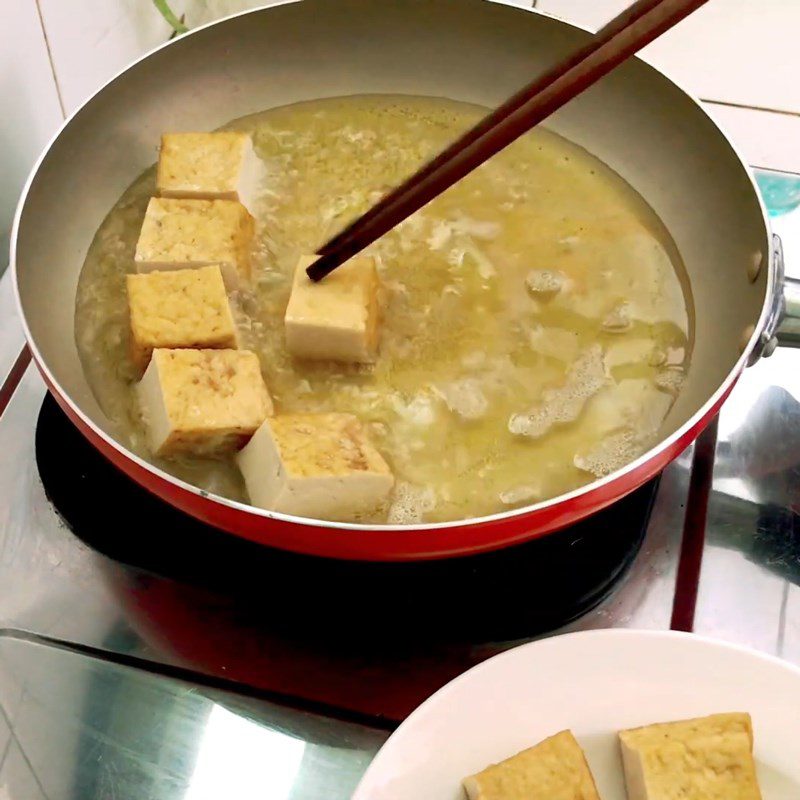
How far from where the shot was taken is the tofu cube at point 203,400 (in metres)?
0.73

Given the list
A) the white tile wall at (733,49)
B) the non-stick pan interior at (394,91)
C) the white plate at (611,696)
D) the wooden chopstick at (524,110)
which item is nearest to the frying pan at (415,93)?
the non-stick pan interior at (394,91)

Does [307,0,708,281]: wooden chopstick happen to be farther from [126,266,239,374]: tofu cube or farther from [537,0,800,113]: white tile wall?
[537,0,800,113]: white tile wall

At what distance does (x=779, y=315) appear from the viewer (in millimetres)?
780

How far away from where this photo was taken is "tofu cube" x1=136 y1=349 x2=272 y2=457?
73 centimetres

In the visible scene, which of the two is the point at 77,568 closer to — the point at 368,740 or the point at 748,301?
the point at 368,740

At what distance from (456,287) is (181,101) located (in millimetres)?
433

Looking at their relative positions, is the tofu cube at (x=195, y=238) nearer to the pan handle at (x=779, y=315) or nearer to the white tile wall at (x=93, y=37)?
the white tile wall at (x=93, y=37)

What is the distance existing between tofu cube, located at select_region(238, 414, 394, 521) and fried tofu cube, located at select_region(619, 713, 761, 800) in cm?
28

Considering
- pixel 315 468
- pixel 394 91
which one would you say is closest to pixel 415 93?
pixel 394 91

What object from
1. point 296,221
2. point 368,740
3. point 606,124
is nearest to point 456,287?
point 296,221

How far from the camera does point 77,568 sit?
2.61 ft

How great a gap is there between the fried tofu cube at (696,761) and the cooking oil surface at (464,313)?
0.23 metres

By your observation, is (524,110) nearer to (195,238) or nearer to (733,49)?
(195,238)

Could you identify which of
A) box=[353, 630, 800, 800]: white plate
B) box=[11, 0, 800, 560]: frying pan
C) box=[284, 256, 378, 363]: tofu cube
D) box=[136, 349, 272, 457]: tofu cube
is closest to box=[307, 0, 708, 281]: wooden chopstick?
box=[284, 256, 378, 363]: tofu cube
